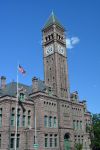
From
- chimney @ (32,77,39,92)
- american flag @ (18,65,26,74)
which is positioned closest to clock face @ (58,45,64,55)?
chimney @ (32,77,39,92)

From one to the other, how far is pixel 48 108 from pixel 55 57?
15.4 metres

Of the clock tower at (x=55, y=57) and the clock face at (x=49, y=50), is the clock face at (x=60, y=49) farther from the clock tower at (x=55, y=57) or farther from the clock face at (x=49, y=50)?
the clock face at (x=49, y=50)

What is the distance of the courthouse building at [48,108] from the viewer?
60.0 metres

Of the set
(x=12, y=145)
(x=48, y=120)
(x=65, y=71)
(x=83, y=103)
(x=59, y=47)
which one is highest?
(x=59, y=47)

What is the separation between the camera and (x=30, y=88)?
233 ft

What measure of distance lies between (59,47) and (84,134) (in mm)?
25075

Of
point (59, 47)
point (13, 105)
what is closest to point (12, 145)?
point (13, 105)

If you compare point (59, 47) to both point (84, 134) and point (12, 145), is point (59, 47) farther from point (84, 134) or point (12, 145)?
point (12, 145)

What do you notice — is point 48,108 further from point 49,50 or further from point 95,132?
point 49,50

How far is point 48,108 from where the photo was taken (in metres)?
66.1

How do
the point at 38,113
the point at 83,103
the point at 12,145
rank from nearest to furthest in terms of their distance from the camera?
the point at 12,145
the point at 38,113
the point at 83,103

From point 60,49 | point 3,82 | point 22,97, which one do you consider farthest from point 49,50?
point 22,97

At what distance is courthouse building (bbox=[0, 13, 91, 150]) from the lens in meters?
60.0

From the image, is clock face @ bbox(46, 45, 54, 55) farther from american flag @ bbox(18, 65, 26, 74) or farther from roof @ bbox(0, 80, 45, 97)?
american flag @ bbox(18, 65, 26, 74)
